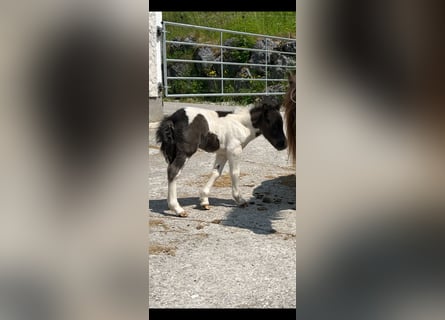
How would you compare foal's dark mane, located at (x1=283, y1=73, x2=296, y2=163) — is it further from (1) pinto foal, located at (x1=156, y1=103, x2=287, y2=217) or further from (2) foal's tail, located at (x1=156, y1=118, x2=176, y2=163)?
(2) foal's tail, located at (x1=156, y1=118, x2=176, y2=163)

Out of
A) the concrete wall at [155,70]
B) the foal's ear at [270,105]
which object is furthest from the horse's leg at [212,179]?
the concrete wall at [155,70]

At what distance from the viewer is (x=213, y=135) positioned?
11.5ft

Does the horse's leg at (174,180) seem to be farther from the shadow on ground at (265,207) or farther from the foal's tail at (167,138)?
the shadow on ground at (265,207)

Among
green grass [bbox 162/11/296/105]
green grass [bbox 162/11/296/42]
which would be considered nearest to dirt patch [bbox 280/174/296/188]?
green grass [bbox 162/11/296/105]

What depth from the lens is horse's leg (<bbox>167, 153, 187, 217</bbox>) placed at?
10.8ft

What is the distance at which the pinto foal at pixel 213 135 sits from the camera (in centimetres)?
333

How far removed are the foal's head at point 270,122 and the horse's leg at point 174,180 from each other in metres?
0.67

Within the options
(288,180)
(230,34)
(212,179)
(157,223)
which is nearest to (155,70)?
(288,180)

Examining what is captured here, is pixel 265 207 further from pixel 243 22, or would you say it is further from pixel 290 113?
pixel 243 22
